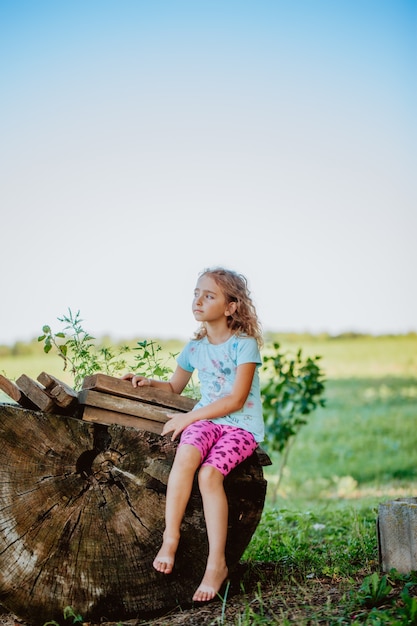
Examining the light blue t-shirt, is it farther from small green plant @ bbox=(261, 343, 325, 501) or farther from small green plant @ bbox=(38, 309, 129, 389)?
small green plant @ bbox=(261, 343, 325, 501)

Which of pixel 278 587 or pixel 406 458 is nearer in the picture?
pixel 278 587

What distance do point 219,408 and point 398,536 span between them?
3.78 ft

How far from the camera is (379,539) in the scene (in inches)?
144

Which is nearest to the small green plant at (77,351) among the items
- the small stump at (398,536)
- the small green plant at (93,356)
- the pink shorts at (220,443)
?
the small green plant at (93,356)

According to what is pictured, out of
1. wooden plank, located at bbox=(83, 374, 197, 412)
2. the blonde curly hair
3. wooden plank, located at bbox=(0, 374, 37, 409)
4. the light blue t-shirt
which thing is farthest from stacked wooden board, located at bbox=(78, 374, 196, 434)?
the blonde curly hair

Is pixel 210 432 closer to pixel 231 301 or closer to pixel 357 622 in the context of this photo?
pixel 231 301

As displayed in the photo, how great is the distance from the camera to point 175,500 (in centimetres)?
332

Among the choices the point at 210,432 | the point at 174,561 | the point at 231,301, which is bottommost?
the point at 174,561

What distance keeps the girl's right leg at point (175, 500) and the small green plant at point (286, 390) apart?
3235mm

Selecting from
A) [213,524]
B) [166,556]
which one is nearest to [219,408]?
[213,524]

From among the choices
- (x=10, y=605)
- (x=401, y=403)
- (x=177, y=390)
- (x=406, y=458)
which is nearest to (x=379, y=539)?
(x=177, y=390)

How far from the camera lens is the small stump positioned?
352cm

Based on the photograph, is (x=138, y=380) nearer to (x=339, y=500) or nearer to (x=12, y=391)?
(x=12, y=391)

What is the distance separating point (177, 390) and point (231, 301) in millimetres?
646
